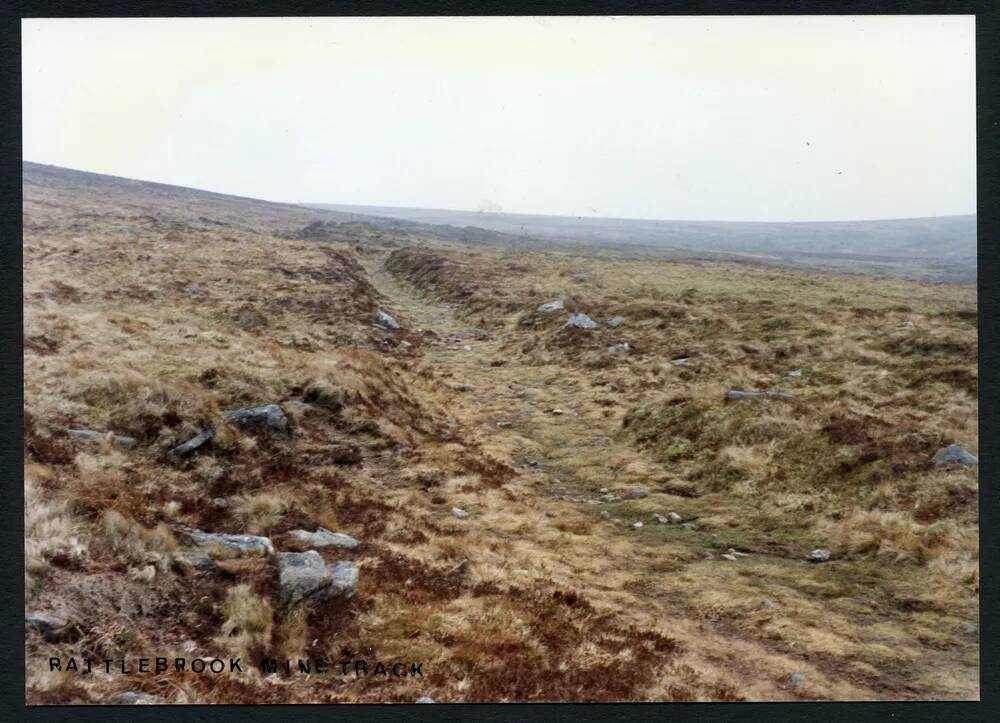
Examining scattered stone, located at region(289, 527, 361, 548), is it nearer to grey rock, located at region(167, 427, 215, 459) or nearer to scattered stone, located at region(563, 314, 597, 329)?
grey rock, located at region(167, 427, 215, 459)

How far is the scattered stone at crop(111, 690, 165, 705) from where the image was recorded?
6.02 metres

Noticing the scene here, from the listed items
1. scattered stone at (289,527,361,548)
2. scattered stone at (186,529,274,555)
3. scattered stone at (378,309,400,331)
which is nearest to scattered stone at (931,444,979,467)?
scattered stone at (289,527,361,548)

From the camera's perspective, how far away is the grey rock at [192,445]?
10.7 meters

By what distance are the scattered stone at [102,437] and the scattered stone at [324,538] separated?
3.95 meters

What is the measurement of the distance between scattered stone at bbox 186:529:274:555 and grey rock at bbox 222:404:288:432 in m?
4.09

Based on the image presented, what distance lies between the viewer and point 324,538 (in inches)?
361

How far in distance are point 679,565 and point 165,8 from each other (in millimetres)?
11889

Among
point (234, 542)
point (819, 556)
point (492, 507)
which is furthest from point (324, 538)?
point (819, 556)

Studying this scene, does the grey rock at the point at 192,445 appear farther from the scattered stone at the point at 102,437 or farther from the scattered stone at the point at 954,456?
the scattered stone at the point at 954,456

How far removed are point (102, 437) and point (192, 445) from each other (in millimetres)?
1416

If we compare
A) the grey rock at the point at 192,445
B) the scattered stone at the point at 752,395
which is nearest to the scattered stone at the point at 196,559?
the grey rock at the point at 192,445

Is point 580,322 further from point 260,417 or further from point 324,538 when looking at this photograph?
point 324,538

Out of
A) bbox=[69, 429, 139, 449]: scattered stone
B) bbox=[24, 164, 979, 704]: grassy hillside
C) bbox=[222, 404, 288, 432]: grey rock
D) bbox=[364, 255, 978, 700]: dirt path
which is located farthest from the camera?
bbox=[222, 404, 288, 432]: grey rock

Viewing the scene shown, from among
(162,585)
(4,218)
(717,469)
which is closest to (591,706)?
(162,585)
